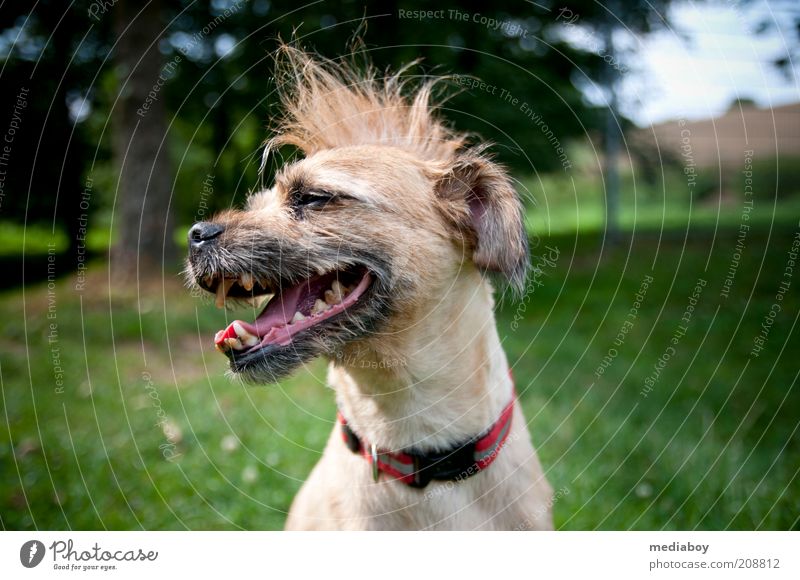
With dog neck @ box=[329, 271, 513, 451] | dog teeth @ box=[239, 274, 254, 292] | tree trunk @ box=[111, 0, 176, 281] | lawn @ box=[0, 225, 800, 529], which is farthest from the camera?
tree trunk @ box=[111, 0, 176, 281]

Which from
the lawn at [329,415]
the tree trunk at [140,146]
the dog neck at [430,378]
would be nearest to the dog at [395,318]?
the dog neck at [430,378]

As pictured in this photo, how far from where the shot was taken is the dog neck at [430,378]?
2.68 meters

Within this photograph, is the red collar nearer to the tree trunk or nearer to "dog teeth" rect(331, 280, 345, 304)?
"dog teeth" rect(331, 280, 345, 304)

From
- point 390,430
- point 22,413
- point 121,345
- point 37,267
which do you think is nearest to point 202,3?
point 121,345

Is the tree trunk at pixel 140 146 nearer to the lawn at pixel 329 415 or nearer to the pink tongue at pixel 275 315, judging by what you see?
the lawn at pixel 329 415

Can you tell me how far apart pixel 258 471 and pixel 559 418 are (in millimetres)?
2325

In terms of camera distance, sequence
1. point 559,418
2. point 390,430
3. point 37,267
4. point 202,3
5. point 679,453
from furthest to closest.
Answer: point 37,267 < point 202,3 < point 559,418 < point 679,453 < point 390,430

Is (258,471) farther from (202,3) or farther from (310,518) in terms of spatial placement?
(202,3)

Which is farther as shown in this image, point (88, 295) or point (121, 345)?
point (88, 295)

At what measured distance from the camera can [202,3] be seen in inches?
297

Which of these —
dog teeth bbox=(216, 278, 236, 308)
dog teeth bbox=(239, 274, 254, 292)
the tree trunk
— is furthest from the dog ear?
the tree trunk

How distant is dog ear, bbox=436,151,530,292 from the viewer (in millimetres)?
2666

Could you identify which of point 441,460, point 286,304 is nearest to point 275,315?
point 286,304

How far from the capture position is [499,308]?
5.55 metres
